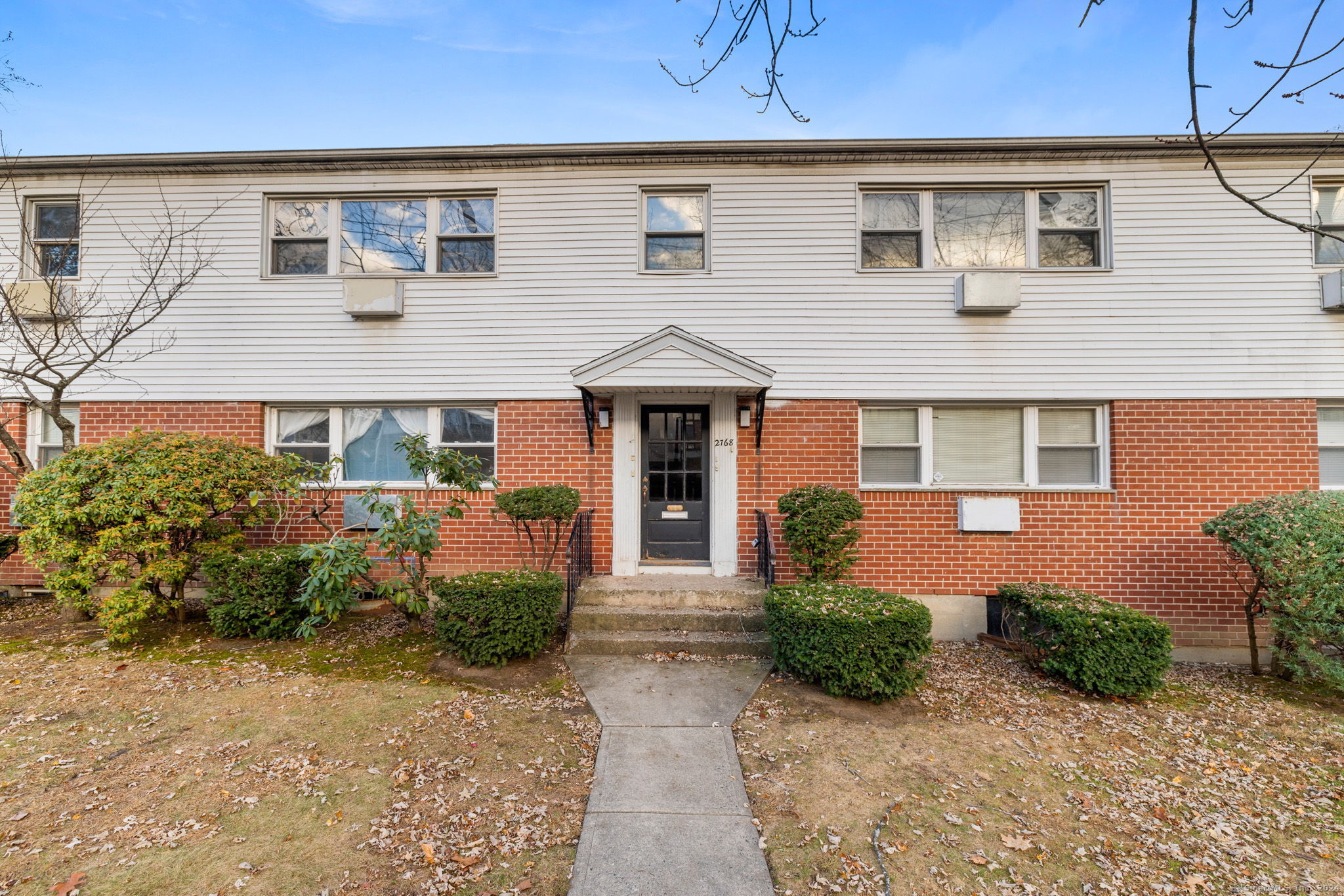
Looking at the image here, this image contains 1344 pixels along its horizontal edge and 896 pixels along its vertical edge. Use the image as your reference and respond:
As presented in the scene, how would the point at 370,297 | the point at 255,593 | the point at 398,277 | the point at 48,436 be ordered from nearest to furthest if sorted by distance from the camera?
the point at 255,593, the point at 370,297, the point at 398,277, the point at 48,436

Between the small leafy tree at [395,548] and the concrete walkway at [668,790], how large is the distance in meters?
1.90

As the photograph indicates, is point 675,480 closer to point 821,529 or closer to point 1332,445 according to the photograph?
point 821,529

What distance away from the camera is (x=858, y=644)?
14.5 ft

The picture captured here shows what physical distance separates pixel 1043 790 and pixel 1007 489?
387 cm

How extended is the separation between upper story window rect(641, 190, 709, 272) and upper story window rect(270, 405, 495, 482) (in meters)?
2.86

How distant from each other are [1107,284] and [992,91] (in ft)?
12.2

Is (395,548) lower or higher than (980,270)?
lower

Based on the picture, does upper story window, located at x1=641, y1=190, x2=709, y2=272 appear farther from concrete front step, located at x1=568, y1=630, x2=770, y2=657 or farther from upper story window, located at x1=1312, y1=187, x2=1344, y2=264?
upper story window, located at x1=1312, y1=187, x2=1344, y2=264

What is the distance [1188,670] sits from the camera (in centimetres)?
589

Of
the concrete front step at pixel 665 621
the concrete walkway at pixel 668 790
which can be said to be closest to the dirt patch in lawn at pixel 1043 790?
the concrete walkway at pixel 668 790

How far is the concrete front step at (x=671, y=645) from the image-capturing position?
5.48 m

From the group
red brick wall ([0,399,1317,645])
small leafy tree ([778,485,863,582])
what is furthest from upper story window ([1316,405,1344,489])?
small leafy tree ([778,485,863,582])

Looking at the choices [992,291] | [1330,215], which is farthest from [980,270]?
[1330,215]

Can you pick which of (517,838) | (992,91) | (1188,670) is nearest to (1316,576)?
(1188,670)
